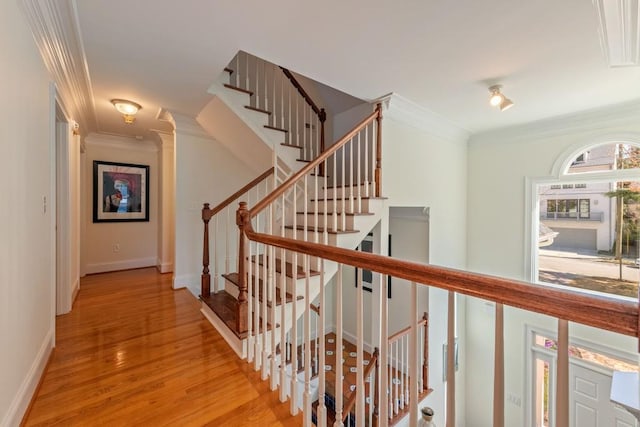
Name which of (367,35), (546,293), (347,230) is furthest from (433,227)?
(546,293)

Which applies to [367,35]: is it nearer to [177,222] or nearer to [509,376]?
[177,222]

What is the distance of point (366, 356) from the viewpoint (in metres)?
4.45

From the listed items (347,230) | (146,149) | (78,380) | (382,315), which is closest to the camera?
(382,315)

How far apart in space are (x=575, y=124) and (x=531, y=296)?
12.9 feet

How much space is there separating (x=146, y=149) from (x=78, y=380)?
4.11m

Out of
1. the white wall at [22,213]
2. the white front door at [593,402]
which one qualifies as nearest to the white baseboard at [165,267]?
the white wall at [22,213]

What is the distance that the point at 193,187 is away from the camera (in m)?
3.86

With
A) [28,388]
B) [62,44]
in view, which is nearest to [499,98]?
[62,44]

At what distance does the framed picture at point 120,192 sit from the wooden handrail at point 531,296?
201 inches

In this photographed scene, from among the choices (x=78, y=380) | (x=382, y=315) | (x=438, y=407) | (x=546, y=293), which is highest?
(x=546, y=293)

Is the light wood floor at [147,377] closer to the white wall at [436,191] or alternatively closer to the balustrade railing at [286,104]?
the white wall at [436,191]

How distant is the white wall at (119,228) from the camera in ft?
14.4

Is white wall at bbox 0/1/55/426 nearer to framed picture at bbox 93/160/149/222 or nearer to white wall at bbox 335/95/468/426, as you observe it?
white wall at bbox 335/95/468/426

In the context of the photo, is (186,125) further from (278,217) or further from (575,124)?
(575,124)
